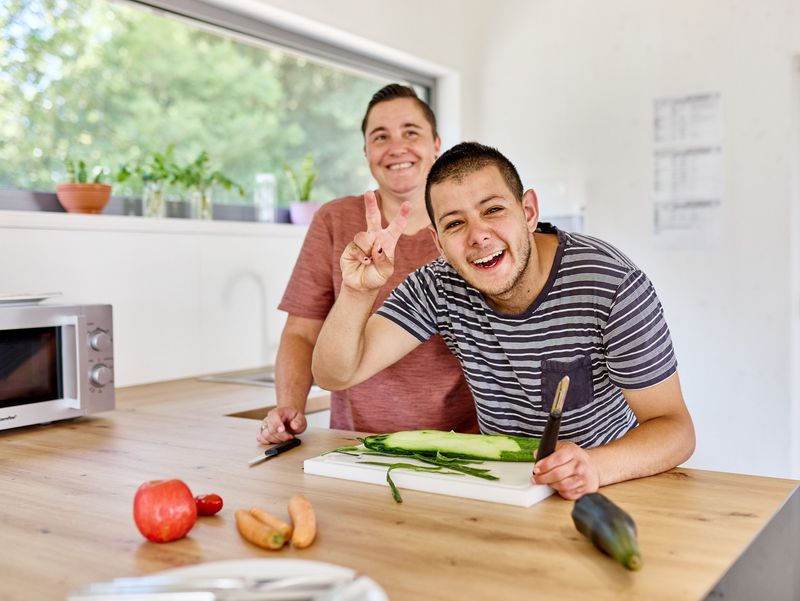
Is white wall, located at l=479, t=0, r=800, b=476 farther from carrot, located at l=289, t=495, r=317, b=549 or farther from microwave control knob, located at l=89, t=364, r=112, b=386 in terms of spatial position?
carrot, located at l=289, t=495, r=317, b=549

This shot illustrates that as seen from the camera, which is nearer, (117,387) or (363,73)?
(117,387)

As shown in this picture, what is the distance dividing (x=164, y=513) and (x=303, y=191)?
2377mm

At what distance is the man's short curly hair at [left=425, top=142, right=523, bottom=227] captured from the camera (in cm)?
152

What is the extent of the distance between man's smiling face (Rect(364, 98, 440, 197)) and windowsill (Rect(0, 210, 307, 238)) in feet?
2.86

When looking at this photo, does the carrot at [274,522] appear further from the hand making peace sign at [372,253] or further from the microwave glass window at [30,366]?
the microwave glass window at [30,366]

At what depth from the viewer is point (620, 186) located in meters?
3.56

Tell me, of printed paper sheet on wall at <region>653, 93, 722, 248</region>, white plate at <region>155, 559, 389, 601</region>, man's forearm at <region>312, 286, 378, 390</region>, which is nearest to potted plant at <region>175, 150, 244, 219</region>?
man's forearm at <region>312, 286, 378, 390</region>

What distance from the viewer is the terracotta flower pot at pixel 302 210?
3.22m

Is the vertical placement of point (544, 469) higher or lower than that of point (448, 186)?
lower

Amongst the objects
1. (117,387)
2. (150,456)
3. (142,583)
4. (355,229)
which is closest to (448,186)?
(355,229)

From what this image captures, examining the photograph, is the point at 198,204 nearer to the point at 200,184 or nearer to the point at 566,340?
the point at 200,184

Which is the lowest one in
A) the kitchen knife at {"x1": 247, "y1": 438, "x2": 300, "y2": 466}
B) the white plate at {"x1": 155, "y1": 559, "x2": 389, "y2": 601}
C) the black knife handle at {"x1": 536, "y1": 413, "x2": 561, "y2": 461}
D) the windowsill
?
the kitchen knife at {"x1": 247, "y1": 438, "x2": 300, "y2": 466}

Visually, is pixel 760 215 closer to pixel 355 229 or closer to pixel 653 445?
pixel 355 229

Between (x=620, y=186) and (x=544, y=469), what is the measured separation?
2653mm
